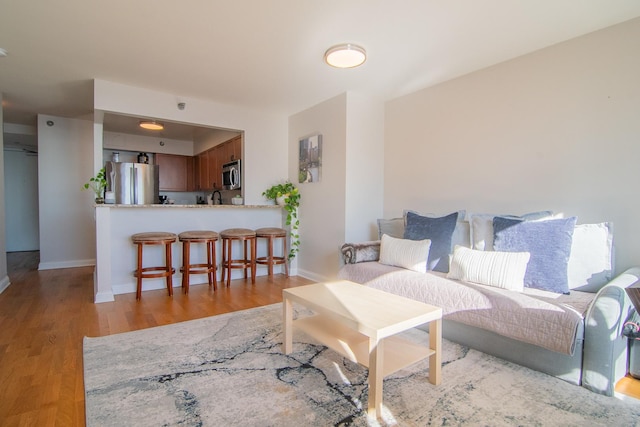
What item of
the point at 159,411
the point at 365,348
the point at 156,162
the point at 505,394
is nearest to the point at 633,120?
the point at 505,394

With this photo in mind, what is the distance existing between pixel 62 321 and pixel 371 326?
283cm

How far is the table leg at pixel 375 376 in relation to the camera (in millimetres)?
1513

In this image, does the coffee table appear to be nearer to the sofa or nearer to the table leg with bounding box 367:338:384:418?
the table leg with bounding box 367:338:384:418

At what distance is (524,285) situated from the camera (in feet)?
7.70

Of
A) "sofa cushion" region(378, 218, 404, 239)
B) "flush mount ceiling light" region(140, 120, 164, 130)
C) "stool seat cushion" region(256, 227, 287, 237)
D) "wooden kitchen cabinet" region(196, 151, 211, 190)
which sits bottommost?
"stool seat cushion" region(256, 227, 287, 237)

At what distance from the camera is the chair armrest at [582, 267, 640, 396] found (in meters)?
1.65

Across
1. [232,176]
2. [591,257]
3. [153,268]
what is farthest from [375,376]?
[232,176]

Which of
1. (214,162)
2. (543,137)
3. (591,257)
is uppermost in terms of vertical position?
(214,162)

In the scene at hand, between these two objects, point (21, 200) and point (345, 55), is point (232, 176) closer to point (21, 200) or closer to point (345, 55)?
point (345, 55)

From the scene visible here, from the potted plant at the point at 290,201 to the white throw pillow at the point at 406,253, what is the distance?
1.81 meters

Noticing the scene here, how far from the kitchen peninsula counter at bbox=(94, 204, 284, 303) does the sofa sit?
2.06 meters

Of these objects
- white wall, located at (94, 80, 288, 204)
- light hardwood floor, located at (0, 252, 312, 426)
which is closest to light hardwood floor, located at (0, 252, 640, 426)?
light hardwood floor, located at (0, 252, 312, 426)

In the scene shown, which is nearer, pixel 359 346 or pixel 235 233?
pixel 359 346

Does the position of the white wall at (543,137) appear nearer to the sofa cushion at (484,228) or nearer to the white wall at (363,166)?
the sofa cushion at (484,228)
